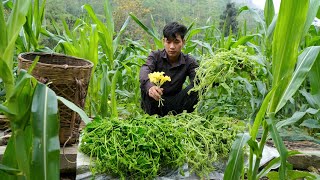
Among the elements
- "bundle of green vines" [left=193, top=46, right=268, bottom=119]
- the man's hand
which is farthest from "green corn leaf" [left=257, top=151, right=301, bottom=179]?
the man's hand

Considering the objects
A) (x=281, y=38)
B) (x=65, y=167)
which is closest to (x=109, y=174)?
(x=65, y=167)

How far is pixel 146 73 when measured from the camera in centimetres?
301

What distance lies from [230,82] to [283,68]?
4.03 feet

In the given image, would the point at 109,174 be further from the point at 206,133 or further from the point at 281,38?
the point at 281,38

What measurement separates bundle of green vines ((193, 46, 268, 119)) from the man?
0.17 metres

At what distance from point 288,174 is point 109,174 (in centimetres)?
86

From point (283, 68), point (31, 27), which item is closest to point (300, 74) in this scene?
point (283, 68)

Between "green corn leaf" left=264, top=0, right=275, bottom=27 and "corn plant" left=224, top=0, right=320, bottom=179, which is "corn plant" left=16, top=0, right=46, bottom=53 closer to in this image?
"green corn leaf" left=264, top=0, right=275, bottom=27

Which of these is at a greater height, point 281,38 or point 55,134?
point 281,38

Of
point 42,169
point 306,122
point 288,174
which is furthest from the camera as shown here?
point 306,122

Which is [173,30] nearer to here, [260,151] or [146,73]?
[146,73]

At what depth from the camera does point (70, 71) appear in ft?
7.77

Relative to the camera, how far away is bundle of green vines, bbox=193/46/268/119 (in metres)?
2.36

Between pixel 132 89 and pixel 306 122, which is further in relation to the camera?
pixel 132 89
